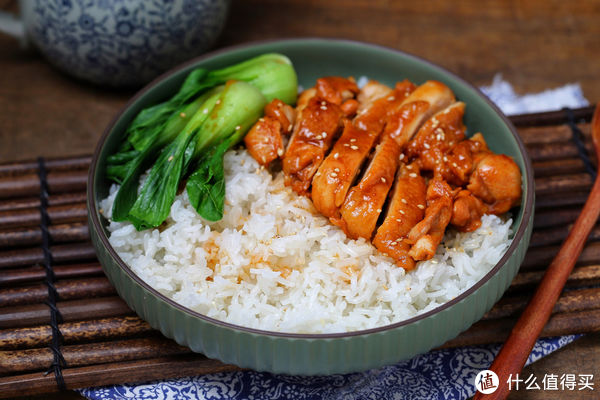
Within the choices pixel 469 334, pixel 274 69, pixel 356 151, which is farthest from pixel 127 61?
pixel 469 334

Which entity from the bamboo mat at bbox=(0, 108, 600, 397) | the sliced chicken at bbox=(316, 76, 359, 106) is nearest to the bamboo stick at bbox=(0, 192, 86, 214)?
the bamboo mat at bbox=(0, 108, 600, 397)

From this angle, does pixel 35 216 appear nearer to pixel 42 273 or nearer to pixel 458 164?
pixel 42 273

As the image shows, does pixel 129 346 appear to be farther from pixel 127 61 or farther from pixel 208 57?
pixel 127 61

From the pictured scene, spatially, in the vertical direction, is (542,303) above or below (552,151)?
below

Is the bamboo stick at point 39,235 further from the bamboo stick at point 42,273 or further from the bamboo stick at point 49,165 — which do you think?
the bamboo stick at point 49,165

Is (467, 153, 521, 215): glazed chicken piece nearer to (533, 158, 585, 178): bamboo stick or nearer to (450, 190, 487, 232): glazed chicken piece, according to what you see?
(450, 190, 487, 232): glazed chicken piece

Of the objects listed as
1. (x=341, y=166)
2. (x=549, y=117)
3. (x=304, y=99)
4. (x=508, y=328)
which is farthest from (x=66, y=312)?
(x=549, y=117)
